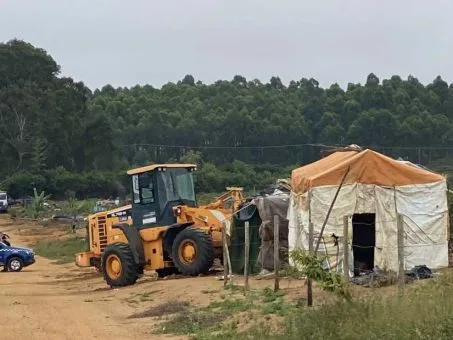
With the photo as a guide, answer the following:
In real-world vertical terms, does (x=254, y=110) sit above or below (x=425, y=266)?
above

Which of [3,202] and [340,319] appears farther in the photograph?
[3,202]

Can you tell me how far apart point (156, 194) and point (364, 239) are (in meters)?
6.46

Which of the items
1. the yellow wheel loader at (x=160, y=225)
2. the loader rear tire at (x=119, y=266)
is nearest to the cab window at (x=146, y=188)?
the yellow wheel loader at (x=160, y=225)

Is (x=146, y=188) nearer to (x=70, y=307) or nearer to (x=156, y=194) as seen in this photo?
(x=156, y=194)

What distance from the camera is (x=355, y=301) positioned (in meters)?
12.4

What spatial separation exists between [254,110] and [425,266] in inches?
3344

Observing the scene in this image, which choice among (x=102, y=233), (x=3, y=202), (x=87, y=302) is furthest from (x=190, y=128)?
(x=87, y=302)

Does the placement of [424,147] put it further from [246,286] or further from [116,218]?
[246,286]

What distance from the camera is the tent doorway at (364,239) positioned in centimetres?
2069

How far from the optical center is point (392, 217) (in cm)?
2012

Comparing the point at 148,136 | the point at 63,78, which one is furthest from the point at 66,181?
the point at 148,136

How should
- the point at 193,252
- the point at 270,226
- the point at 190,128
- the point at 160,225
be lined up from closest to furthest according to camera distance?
the point at 270,226, the point at 193,252, the point at 160,225, the point at 190,128

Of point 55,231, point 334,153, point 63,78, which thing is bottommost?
point 55,231

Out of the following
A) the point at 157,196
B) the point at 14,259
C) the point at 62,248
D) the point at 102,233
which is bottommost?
the point at 62,248
